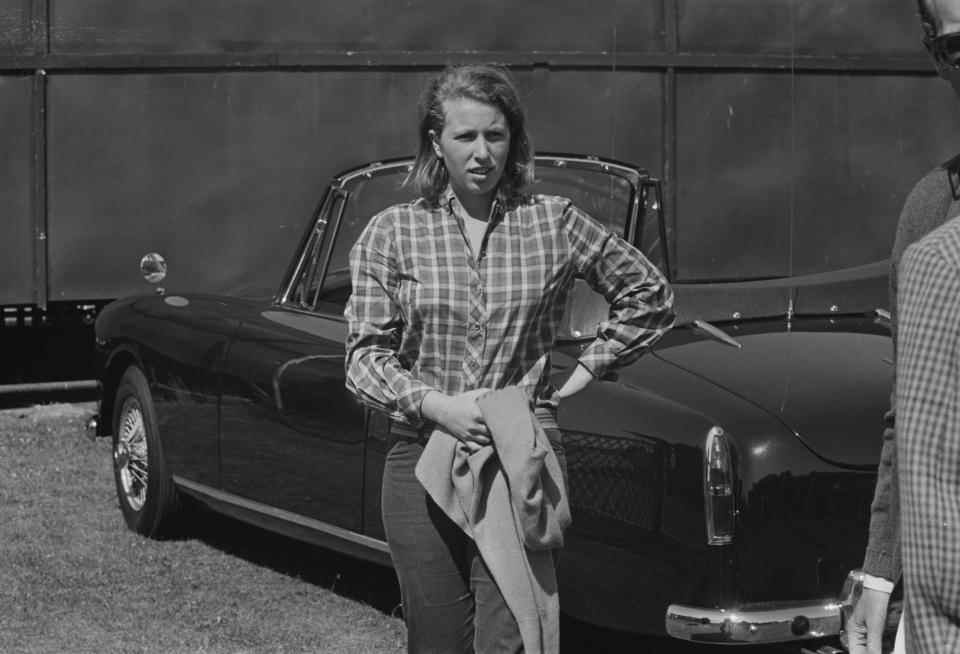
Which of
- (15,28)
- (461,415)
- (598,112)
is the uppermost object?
(15,28)

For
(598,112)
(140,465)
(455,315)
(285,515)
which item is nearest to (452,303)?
(455,315)

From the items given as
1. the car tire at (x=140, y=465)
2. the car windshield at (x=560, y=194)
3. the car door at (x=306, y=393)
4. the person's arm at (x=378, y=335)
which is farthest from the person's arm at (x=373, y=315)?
the car tire at (x=140, y=465)

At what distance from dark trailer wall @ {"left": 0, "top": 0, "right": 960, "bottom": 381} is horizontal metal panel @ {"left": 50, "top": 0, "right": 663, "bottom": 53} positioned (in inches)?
0.5

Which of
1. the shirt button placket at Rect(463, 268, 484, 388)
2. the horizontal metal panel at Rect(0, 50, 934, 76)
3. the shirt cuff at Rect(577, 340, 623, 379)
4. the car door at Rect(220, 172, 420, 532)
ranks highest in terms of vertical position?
the horizontal metal panel at Rect(0, 50, 934, 76)

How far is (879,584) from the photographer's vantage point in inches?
104

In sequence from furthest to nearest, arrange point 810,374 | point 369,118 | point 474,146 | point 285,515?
1. point 369,118
2. point 285,515
3. point 810,374
4. point 474,146

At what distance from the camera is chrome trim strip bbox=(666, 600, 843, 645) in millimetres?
4840

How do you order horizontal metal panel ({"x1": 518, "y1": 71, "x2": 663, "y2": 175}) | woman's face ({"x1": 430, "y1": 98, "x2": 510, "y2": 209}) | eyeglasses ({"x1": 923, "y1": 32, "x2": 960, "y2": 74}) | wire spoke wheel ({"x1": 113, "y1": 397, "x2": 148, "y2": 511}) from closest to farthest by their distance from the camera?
1. eyeglasses ({"x1": 923, "y1": 32, "x2": 960, "y2": 74})
2. woman's face ({"x1": 430, "y1": 98, "x2": 510, "y2": 209})
3. wire spoke wheel ({"x1": 113, "y1": 397, "x2": 148, "y2": 511})
4. horizontal metal panel ({"x1": 518, "y1": 71, "x2": 663, "y2": 175})

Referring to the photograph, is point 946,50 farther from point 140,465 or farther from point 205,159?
point 205,159

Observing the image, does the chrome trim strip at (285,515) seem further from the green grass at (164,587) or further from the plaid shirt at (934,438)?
the plaid shirt at (934,438)

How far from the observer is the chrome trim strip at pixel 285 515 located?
589 cm

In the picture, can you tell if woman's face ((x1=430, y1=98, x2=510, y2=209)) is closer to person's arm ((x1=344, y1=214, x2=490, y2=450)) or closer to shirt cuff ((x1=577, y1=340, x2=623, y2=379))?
person's arm ((x1=344, y1=214, x2=490, y2=450))

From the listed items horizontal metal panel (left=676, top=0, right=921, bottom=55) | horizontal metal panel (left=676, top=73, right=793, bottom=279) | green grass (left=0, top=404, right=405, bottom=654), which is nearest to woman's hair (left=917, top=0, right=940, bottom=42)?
green grass (left=0, top=404, right=405, bottom=654)

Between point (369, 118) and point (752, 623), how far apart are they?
275 inches
